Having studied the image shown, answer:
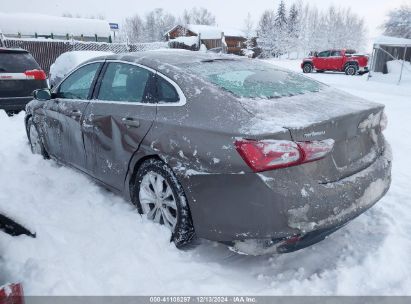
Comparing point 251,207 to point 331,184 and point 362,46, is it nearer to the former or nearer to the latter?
point 331,184

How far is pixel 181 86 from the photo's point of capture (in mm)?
2891

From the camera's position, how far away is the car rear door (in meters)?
3.13

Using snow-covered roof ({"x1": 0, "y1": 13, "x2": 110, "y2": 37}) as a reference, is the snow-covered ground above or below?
below

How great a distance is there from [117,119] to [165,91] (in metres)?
0.61

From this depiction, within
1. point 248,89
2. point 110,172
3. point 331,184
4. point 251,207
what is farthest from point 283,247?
point 110,172

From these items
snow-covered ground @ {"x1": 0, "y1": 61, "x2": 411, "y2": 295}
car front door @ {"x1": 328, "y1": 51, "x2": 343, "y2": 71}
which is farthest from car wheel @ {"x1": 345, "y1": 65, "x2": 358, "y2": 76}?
snow-covered ground @ {"x1": 0, "y1": 61, "x2": 411, "y2": 295}

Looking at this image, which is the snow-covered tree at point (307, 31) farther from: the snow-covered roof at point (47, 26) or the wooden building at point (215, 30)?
the snow-covered roof at point (47, 26)

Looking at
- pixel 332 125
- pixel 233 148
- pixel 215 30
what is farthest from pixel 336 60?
pixel 215 30

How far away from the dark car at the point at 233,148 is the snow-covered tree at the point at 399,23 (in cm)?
3394

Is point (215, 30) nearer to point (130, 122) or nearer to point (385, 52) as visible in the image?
point (385, 52)

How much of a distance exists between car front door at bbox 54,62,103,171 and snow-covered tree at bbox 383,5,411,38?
34.1 meters

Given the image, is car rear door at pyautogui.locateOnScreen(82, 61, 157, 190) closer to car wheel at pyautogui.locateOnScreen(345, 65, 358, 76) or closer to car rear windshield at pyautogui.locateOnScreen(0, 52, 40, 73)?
car rear windshield at pyautogui.locateOnScreen(0, 52, 40, 73)

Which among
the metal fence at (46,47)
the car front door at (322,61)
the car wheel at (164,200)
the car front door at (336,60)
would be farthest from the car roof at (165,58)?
the car front door at (322,61)

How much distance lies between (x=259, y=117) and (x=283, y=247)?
0.90 meters
